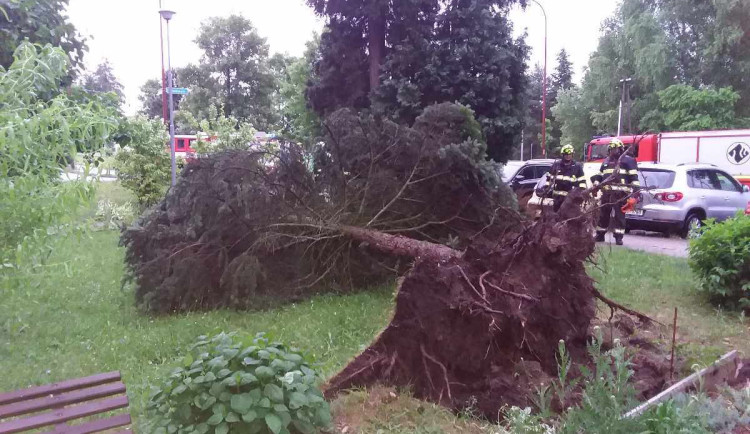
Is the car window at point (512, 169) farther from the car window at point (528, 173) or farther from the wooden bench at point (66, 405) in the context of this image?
the wooden bench at point (66, 405)

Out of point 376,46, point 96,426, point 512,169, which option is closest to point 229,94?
point 512,169

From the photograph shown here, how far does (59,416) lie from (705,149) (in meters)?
21.6

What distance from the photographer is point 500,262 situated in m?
4.21

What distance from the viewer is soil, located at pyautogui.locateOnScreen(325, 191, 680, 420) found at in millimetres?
3785

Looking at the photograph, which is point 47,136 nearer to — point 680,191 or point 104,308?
point 104,308

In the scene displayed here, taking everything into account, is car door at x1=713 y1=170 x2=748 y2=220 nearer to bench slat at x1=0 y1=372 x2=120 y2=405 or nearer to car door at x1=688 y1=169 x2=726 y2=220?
car door at x1=688 y1=169 x2=726 y2=220

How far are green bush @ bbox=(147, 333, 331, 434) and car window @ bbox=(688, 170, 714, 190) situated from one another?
465 inches

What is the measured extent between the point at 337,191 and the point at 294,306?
143cm

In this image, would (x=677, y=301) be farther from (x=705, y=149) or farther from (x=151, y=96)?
(x=151, y=96)

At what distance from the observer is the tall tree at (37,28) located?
452 cm

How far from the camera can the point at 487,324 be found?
382cm

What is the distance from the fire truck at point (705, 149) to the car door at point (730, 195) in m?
4.78

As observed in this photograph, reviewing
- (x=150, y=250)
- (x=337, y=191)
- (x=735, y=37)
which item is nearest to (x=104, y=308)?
(x=150, y=250)

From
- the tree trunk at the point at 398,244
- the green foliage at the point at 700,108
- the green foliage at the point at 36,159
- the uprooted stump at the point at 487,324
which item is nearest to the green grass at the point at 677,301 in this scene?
the uprooted stump at the point at 487,324
